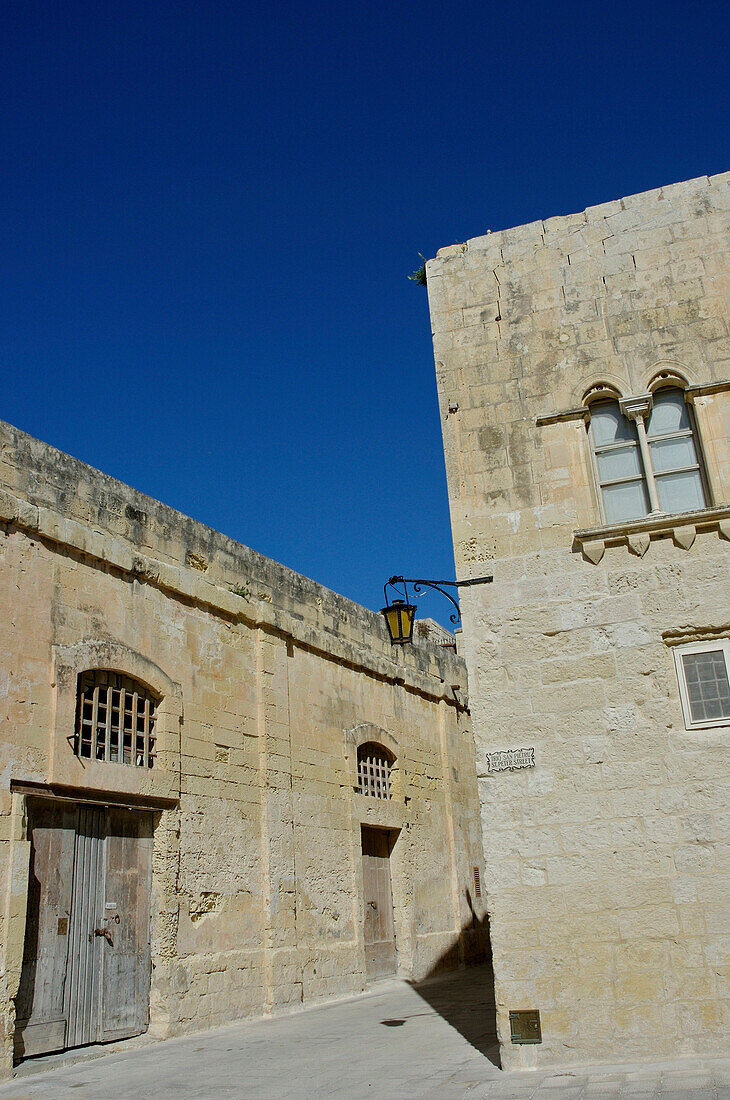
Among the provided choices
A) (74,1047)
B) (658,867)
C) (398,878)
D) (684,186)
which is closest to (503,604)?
(658,867)

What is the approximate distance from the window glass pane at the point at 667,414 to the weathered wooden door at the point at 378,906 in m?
7.84

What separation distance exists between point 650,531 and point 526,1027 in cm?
349

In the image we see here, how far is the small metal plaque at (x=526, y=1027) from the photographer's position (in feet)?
19.7

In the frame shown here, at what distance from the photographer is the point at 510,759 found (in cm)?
654

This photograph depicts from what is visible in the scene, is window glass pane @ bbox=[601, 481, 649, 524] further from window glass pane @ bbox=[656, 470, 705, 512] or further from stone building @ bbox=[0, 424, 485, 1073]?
stone building @ bbox=[0, 424, 485, 1073]

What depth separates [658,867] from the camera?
6043 mm

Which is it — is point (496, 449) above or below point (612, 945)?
above

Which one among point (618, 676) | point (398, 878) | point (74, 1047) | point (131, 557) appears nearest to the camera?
point (618, 676)

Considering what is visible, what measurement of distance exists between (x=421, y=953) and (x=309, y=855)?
3.32 m

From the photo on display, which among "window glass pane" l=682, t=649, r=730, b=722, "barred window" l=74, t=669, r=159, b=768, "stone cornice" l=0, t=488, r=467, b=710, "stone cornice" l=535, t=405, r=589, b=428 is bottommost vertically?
"window glass pane" l=682, t=649, r=730, b=722

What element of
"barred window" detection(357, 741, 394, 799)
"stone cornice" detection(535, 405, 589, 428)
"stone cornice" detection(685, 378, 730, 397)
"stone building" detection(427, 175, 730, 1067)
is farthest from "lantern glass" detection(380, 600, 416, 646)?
"barred window" detection(357, 741, 394, 799)

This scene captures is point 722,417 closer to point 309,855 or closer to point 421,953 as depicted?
point 309,855

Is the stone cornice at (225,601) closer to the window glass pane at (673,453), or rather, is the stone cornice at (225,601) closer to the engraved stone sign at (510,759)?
the engraved stone sign at (510,759)

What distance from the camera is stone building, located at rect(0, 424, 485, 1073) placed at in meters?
7.76
